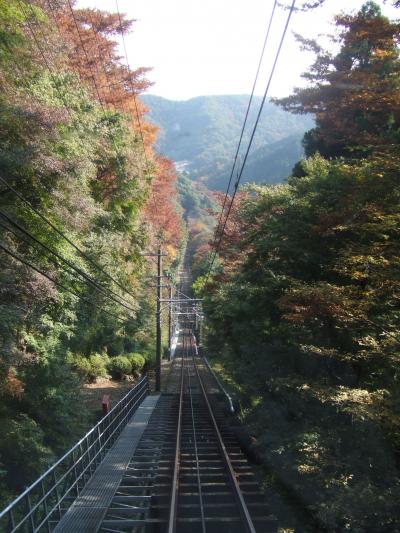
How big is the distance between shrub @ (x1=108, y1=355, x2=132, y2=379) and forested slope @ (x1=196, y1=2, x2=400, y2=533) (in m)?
14.8

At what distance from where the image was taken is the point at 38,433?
12.9 meters

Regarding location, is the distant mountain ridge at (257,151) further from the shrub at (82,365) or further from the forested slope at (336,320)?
the forested slope at (336,320)

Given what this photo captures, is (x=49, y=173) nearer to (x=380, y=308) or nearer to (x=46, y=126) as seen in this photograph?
(x=46, y=126)

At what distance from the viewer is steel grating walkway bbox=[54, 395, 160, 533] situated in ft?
26.3

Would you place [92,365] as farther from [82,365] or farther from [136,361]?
[136,361]

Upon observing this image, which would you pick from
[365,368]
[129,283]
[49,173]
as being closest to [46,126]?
[49,173]

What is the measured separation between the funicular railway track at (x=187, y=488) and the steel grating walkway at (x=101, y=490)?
17 centimetres

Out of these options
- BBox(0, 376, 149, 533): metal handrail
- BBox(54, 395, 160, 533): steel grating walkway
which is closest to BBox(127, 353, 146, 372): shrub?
BBox(0, 376, 149, 533): metal handrail

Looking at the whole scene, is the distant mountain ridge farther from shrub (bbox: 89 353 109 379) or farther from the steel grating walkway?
the steel grating walkway

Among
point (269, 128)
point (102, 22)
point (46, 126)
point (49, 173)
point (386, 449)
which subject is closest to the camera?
point (386, 449)

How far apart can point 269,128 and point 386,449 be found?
182253 mm

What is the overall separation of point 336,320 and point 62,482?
7365mm

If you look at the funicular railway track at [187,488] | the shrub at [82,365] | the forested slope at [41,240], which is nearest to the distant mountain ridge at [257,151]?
the shrub at [82,365]

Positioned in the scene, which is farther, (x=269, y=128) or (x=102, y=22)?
(x=269, y=128)
